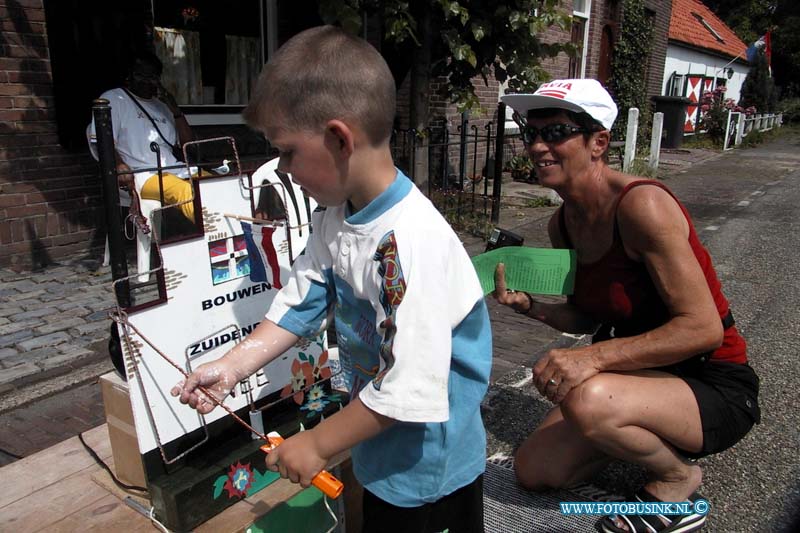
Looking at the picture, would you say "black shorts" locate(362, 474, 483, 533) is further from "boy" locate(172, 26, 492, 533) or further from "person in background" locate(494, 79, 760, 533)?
"person in background" locate(494, 79, 760, 533)

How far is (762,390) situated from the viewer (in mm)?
3316

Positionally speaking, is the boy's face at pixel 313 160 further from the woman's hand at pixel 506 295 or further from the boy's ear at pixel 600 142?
the boy's ear at pixel 600 142

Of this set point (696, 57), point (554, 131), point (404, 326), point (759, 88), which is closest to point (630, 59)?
point (696, 57)

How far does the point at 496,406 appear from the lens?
10.3ft

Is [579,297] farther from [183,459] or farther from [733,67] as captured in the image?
[733,67]

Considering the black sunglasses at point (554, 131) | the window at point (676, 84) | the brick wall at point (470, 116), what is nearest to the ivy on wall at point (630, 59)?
the brick wall at point (470, 116)

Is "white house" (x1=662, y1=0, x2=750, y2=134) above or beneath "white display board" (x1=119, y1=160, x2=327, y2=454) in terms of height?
above

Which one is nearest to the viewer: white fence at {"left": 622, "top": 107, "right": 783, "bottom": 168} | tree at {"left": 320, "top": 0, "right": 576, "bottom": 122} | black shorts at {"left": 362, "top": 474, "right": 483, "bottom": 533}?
black shorts at {"left": 362, "top": 474, "right": 483, "bottom": 533}

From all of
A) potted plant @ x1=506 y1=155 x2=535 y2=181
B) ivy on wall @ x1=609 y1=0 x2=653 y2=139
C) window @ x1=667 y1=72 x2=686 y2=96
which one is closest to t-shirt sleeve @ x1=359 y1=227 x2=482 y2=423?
potted plant @ x1=506 y1=155 x2=535 y2=181

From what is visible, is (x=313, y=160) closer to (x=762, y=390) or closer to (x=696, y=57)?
(x=762, y=390)

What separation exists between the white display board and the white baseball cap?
95 centimetres

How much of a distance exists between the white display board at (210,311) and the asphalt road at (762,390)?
4.30ft

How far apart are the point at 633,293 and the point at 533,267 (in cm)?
37

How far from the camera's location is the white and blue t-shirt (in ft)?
4.25
